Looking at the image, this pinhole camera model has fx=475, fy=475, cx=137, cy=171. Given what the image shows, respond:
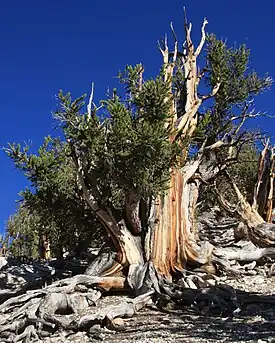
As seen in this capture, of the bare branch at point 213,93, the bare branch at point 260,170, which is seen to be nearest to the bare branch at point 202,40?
the bare branch at point 213,93

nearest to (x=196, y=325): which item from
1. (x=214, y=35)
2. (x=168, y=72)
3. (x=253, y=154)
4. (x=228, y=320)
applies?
(x=228, y=320)

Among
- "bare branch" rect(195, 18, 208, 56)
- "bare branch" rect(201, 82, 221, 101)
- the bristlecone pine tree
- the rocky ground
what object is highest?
"bare branch" rect(195, 18, 208, 56)

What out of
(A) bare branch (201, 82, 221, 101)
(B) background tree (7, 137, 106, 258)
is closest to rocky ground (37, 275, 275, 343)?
(B) background tree (7, 137, 106, 258)

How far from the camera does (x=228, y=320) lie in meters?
7.62

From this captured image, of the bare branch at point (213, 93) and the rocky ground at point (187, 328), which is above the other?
the bare branch at point (213, 93)

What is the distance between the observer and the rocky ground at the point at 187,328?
20.9 ft

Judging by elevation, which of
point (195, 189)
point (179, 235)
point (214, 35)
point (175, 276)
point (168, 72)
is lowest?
point (175, 276)

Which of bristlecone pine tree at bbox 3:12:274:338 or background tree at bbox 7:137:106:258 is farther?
background tree at bbox 7:137:106:258

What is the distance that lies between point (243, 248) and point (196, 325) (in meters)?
5.34

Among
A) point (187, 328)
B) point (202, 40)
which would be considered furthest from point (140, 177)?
point (202, 40)

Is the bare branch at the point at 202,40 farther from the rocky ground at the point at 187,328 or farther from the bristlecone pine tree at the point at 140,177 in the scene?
the rocky ground at the point at 187,328

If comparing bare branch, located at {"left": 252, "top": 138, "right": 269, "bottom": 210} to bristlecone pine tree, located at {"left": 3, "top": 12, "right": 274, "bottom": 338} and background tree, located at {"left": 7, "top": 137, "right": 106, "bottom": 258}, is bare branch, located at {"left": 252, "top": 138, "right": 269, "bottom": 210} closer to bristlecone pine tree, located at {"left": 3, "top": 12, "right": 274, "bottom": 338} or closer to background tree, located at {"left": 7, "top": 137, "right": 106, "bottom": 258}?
bristlecone pine tree, located at {"left": 3, "top": 12, "right": 274, "bottom": 338}

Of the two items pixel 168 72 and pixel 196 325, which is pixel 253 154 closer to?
pixel 168 72

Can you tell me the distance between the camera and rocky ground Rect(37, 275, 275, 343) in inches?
251
